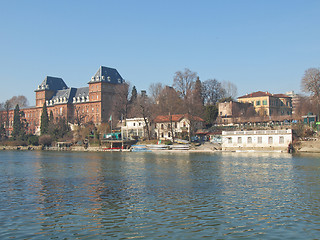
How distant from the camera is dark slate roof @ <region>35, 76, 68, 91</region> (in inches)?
4815

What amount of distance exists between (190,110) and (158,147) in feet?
47.3

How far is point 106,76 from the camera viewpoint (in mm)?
107375

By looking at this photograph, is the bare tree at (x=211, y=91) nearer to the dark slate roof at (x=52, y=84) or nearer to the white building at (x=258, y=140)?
the white building at (x=258, y=140)

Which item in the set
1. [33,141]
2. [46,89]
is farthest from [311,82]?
[46,89]

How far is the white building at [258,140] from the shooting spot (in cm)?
5412

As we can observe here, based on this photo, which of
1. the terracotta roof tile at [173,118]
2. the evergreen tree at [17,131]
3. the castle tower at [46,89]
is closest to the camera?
the terracotta roof tile at [173,118]

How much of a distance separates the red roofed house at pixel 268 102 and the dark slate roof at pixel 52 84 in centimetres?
6390

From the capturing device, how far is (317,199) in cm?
1784

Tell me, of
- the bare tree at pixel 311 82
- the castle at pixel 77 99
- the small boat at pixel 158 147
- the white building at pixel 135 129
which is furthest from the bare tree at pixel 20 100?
the bare tree at pixel 311 82

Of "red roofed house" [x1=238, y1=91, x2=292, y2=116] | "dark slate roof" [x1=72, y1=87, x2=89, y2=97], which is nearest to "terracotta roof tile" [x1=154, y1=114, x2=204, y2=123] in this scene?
"red roofed house" [x1=238, y1=91, x2=292, y2=116]

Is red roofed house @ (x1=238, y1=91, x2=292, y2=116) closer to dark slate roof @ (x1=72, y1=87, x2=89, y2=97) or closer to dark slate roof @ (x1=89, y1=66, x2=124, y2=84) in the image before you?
dark slate roof @ (x1=89, y1=66, x2=124, y2=84)

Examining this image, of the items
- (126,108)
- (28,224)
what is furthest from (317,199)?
(126,108)

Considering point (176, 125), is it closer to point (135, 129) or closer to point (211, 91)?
point (135, 129)

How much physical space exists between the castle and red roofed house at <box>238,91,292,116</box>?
127 ft
